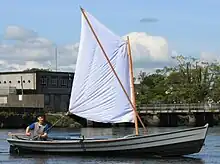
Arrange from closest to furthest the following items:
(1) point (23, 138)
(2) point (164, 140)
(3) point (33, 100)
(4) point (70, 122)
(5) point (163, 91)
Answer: (2) point (164, 140)
(1) point (23, 138)
(4) point (70, 122)
(3) point (33, 100)
(5) point (163, 91)

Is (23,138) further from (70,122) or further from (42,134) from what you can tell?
(70,122)

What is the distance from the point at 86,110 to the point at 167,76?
126 m

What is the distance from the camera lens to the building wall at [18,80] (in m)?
166

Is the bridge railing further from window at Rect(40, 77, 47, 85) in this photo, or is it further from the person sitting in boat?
the person sitting in boat

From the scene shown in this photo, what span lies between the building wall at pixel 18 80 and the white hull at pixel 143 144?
118749mm

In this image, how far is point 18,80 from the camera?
16950cm

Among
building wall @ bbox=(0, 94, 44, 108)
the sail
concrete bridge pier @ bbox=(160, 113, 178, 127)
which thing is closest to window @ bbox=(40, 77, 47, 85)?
building wall @ bbox=(0, 94, 44, 108)

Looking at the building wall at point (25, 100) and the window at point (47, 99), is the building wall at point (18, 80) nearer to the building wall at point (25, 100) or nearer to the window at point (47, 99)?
the window at point (47, 99)

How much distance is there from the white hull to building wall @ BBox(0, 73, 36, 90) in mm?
118749

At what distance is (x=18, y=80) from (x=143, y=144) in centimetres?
12580

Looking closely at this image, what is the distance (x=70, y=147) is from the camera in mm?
47594

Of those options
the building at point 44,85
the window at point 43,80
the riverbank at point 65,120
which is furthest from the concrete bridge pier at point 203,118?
the window at point 43,80

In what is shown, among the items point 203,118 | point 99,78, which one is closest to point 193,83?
point 203,118

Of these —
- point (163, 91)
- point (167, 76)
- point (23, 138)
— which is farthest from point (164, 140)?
point (163, 91)
